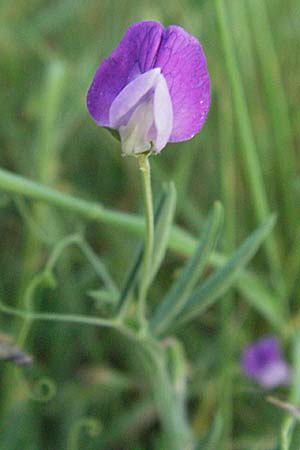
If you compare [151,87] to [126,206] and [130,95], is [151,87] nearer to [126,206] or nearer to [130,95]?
[130,95]

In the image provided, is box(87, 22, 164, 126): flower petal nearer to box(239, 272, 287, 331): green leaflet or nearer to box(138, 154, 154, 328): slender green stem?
box(138, 154, 154, 328): slender green stem

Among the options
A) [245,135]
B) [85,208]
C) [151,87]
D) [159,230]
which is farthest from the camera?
[245,135]

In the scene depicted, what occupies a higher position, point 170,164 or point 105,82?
point 105,82

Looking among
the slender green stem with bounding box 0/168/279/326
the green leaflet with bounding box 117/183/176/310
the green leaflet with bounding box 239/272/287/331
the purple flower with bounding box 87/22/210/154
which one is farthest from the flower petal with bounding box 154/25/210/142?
the green leaflet with bounding box 239/272/287/331

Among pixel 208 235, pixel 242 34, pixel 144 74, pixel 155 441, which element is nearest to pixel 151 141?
pixel 144 74

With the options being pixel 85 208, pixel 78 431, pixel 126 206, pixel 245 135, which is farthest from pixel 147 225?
pixel 126 206

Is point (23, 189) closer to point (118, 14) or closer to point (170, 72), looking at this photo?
point (170, 72)
